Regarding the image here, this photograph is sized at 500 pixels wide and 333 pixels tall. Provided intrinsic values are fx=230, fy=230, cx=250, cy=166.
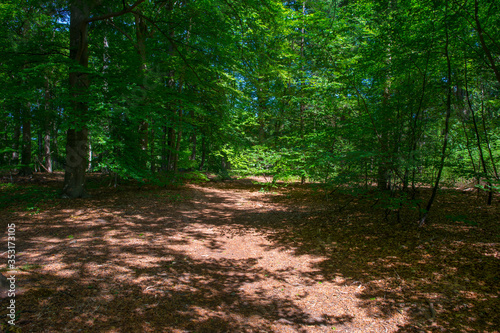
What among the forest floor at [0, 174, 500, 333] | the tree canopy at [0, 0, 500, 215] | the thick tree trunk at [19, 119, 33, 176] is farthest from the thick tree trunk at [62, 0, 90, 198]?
the thick tree trunk at [19, 119, 33, 176]

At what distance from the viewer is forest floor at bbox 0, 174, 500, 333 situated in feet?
8.29

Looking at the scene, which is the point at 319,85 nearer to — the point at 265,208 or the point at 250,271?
the point at 265,208

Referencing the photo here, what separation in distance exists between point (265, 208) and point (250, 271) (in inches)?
180

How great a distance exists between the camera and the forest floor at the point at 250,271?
2.53 metres

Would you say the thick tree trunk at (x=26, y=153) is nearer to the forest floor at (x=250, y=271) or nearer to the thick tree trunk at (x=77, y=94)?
the forest floor at (x=250, y=271)

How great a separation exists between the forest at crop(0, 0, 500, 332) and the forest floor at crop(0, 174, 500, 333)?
0.03 metres

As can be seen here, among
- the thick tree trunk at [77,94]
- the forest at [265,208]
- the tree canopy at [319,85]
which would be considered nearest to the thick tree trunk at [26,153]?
the forest at [265,208]

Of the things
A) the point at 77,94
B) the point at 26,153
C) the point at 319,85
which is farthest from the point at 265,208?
the point at 26,153

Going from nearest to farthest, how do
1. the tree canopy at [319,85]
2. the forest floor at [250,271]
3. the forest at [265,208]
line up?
1. the forest floor at [250,271]
2. the forest at [265,208]
3. the tree canopy at [319,85]

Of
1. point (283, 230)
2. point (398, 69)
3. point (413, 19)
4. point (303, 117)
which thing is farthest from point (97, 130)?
point (303, 117)

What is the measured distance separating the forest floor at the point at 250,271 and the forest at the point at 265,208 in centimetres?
3

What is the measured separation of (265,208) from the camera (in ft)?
27.7

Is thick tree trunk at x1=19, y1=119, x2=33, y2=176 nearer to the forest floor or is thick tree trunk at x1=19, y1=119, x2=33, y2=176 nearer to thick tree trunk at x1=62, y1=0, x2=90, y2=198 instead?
the forest floor

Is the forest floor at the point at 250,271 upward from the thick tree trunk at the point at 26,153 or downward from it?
downward
